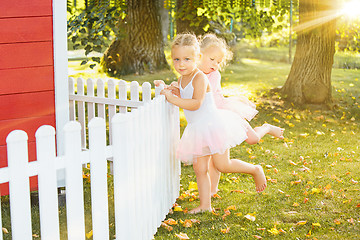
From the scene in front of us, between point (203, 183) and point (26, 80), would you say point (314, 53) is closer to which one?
point (203, 183)

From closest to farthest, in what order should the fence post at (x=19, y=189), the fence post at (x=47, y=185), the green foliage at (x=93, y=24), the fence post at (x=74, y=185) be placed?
the fence post at (x=19, y=189), the fence post at (x=47, y=185), the fence post at (x=74, y=185), the green foliage at (x=93, y=24)

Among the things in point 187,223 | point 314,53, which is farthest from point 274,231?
point 314,53

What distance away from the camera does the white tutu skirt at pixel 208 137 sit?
4297 mm

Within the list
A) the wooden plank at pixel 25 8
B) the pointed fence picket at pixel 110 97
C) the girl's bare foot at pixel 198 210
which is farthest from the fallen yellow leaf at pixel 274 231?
the wooden plank at pixel 25 8

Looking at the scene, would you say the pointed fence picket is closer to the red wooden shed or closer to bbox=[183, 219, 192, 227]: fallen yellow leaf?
the red wooden shed

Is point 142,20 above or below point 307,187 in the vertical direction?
above

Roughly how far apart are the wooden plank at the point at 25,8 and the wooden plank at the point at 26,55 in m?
0.25

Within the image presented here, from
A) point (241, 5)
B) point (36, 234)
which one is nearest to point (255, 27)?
point (241, 5)

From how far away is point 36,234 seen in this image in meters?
4.05

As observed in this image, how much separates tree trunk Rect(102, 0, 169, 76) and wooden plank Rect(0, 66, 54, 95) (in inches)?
319

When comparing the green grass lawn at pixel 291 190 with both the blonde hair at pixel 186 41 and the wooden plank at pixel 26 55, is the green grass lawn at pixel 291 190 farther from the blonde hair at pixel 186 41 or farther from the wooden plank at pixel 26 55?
the blonde hair at pixel 186 41

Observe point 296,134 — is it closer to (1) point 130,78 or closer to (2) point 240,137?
(2) point 240,137

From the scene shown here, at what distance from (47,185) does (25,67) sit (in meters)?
1.96

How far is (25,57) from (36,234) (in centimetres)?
150
